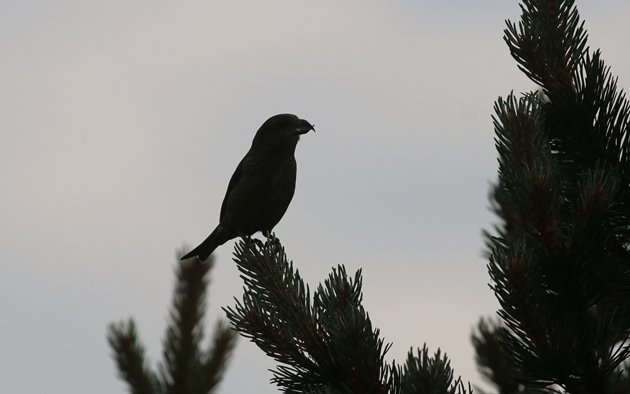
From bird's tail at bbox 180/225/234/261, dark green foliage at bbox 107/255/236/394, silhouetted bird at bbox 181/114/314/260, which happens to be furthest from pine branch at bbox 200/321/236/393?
bird's tail at bbox 180/225/234/261

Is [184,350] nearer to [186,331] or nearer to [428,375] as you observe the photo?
[186,331]

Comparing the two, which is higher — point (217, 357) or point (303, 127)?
point (303, 127)

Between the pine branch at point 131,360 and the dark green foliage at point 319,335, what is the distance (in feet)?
2.56

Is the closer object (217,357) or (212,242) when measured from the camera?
(217,357)

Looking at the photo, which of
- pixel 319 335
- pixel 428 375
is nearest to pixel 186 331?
pixel 319 335

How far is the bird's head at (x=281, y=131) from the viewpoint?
6.67 meters

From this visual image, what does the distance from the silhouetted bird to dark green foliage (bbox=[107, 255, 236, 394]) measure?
74.3 inches

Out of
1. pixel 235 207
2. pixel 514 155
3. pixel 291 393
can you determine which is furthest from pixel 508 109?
pixel 235 207

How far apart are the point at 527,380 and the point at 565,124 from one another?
92 centimetres

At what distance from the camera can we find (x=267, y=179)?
6.51 m

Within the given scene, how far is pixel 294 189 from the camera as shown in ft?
21.9

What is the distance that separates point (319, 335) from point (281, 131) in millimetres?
4257

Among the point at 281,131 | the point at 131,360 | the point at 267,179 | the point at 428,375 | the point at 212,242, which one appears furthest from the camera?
the point at 212,242

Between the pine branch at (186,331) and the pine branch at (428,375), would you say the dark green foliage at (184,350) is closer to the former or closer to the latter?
the pine branch at (186,331)
